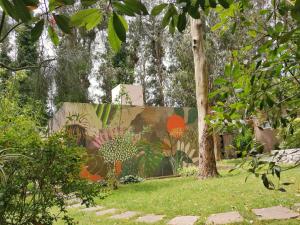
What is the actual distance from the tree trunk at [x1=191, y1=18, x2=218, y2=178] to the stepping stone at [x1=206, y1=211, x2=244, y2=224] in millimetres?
3923

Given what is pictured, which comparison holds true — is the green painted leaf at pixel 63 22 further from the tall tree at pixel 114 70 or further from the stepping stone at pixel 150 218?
the tall tree at pixel 114 70

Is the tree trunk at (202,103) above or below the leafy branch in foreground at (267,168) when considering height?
above

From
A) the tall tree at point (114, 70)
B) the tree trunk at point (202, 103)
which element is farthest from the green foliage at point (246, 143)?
the tall tree at point (114, 70)

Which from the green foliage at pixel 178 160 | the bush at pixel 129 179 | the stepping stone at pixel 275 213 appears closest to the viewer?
the stepping stone at pixel 275 213

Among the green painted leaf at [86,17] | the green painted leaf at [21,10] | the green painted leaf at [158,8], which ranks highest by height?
the green painted leaf at [158,8]

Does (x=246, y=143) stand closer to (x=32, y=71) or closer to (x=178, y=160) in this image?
(x=178, y=160)

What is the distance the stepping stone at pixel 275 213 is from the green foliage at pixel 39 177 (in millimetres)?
2158

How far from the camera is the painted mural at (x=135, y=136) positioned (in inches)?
402

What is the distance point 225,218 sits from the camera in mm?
4113

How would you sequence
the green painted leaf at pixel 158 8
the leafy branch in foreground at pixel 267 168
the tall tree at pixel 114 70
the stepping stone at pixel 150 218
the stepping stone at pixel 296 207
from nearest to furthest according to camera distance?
1. the green painted leaf at pixel 158 8
2. the leafy branch in foreground at pixel 267 168
3. the stepping stone at pixel 296 207
4. the stepping stone at pixel 150 218
5. the tall tree at pixel 114 70

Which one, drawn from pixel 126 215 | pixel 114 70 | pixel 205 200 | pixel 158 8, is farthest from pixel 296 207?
pixel 114 70

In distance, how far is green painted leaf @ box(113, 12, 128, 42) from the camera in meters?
0.82

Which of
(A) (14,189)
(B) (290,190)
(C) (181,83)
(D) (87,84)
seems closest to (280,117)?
(A) (14,189)

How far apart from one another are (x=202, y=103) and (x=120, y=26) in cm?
772
